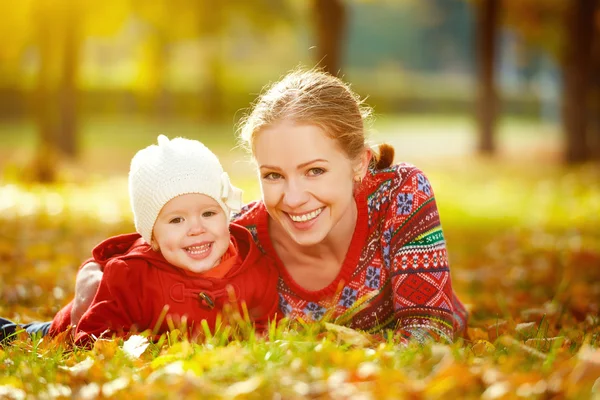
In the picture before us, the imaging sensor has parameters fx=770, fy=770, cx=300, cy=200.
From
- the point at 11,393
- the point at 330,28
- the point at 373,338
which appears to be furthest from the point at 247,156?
the point at 330,28

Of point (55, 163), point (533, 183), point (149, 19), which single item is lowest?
point (533, 183)

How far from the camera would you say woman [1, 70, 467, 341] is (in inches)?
132

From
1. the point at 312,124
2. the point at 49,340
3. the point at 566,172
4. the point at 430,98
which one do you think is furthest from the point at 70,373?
the point at 430,98

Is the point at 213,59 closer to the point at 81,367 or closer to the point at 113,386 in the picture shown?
the point at 81,367

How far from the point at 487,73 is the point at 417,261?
16990 millimetres

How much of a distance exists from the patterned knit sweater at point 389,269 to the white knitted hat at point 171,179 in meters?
0.40

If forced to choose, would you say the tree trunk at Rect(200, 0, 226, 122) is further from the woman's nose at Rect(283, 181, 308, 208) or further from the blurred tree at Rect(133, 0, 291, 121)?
the woman's nose at Rect(283, 181, 308, 208)

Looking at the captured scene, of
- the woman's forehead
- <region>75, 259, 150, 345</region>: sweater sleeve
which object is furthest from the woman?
<region>75, 259, 150, 345</region>: sweater sleeve

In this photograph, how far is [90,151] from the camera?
22344 millimetres

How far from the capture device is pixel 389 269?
12.0 feet

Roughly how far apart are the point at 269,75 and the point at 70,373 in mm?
42404

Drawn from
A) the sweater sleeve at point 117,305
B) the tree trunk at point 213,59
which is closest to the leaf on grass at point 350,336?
the sweater sleeve at point 117,305

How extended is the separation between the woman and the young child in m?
0.24

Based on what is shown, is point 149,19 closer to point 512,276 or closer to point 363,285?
point 512,276
